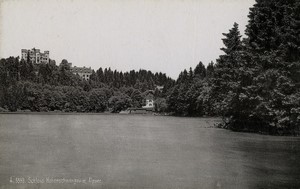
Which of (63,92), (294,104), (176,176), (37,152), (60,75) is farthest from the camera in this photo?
(60,75)

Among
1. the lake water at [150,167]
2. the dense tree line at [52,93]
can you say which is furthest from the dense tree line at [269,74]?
the dense tree line at [52,93]

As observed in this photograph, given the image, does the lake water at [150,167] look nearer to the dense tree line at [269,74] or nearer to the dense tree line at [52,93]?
the dense tree line at [269,74]

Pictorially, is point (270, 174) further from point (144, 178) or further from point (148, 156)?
point (148, 156)

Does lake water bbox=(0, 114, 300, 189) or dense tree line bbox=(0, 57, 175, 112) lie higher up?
dense tree line bbox=(0, 57, 175, 112)

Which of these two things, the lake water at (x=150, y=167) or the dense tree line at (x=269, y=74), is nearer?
the lake water at (x=150, y=167)

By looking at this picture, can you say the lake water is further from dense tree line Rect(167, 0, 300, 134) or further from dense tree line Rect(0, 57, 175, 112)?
dense tree line Rect(0, 57, 175, 112)

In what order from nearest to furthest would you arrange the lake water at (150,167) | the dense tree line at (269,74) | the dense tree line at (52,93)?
the lake water at (150,167), the dense tree line at (269,74), the dense tree line at (52,93)

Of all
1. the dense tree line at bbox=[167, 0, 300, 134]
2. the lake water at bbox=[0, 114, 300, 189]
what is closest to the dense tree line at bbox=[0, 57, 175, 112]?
the dense tree line at bbox=[167, 0, 300, 134]

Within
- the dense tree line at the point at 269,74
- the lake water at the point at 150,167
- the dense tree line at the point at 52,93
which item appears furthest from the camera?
the dense tree line at the point at 52,93

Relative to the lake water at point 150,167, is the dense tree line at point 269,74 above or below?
above

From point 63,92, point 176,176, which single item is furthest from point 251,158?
point 63,92

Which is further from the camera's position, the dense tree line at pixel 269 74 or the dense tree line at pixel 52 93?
the dense tree line at pixel 52 93
